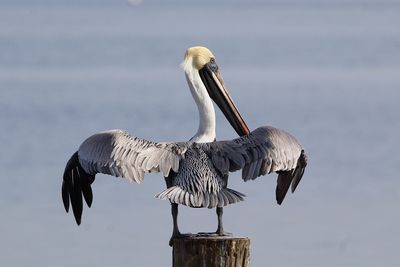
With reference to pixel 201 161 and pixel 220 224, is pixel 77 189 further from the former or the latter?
pixel 220 224

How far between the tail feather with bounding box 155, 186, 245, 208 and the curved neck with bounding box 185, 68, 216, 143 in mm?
1079

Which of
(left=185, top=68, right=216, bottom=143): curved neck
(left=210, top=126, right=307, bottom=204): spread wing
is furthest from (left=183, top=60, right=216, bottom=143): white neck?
(left=210, top=126, right=307, bottom=204): spread wing

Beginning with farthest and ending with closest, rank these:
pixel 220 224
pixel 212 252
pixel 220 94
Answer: pixel 220 94 → pixel 220 224 → pixel 212 252

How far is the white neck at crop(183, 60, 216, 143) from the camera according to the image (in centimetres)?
960

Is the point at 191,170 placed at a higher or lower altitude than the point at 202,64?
lower

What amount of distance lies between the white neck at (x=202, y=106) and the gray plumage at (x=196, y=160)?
546 mm

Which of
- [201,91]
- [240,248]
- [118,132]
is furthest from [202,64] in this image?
[240,248]

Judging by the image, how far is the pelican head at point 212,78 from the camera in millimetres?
10508

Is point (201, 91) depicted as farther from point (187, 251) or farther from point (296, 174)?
point (187, 251)

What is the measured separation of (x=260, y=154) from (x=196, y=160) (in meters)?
0.47

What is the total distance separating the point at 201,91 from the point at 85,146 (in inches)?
47.9

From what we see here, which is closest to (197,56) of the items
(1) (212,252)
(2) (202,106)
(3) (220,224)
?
(2) (202,106)

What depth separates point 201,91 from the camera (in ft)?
32.9

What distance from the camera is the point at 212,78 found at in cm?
1062
